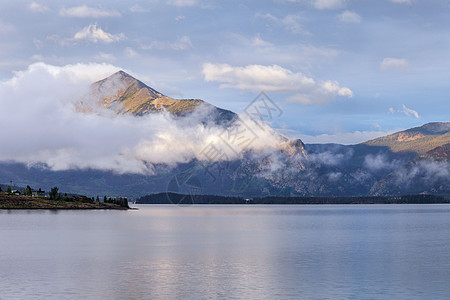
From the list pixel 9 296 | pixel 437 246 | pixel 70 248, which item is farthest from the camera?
pixel 437 246

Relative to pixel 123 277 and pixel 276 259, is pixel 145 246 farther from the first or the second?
pixel 123 277

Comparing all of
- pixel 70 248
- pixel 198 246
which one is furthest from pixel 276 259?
pixel 70 248

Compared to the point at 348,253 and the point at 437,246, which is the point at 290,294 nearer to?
the point at 348,253

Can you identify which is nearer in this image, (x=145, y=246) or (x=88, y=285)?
(x=88, y=285)

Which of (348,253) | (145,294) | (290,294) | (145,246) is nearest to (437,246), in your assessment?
(348,253)

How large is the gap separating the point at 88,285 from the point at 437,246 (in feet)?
316

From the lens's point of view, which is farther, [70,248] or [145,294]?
[70,248]

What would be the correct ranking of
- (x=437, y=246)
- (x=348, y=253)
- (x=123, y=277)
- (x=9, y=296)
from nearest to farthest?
(x=9, y=296)
(x=123, y=277)
(x=348, y=253)
(x=437, y=246)

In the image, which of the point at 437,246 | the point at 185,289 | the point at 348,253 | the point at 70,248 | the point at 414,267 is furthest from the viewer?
the point at 437,246

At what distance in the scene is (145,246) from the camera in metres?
132

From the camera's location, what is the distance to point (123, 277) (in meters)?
79.2

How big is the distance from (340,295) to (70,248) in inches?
3119

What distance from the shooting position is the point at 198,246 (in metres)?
133

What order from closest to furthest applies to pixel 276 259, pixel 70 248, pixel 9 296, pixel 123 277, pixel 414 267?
1. pixel 9 296
2. pixel 123 277
3. pixel 414 267
4. pixel 276 259
5. pixel 70 248
